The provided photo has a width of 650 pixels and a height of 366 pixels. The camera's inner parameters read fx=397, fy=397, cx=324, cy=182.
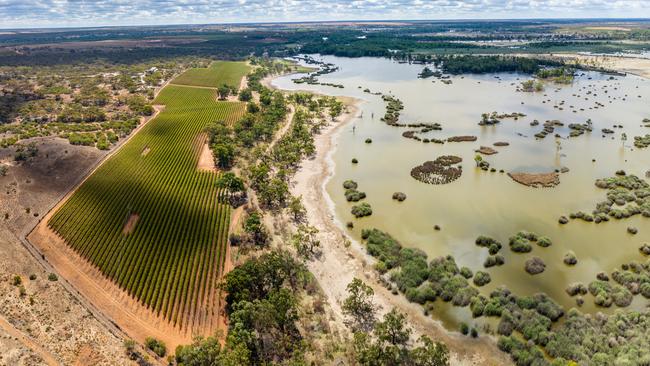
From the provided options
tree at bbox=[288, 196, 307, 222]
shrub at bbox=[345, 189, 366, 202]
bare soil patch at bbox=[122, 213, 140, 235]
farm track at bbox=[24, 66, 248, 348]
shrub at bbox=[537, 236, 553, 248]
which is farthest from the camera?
shrub at bbox=[345, 189, 366, 202]

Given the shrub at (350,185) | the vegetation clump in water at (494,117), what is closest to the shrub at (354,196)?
the shrub at (350,185)

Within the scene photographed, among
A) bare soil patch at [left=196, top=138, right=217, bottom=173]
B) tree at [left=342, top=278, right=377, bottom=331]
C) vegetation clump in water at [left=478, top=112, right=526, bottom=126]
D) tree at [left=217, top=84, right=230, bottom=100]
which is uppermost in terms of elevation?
tree at [left=217, top=84, right=230, bottom=100]

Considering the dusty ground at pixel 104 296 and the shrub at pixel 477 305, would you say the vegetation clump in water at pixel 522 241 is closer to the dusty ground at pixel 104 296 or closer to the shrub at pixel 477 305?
the shrub at pixel 477 305

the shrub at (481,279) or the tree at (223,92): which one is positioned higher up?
the tree at (223,92)

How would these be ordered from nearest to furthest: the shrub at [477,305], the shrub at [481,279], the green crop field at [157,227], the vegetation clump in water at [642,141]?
the shrub at [477,305] → the green crop field at [157,227] → the shrub at [481,279] → the vegetation clump in water at [642,141]

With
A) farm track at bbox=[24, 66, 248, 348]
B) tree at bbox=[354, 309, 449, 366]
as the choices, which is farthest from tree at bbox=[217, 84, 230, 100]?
tree at bbox=[354, 309, 449, 366]

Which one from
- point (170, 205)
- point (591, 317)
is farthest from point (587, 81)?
point (170, 205)

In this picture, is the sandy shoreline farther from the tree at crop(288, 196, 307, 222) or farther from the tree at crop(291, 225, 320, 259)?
the tree at crop(291, 225, 320, 259)
